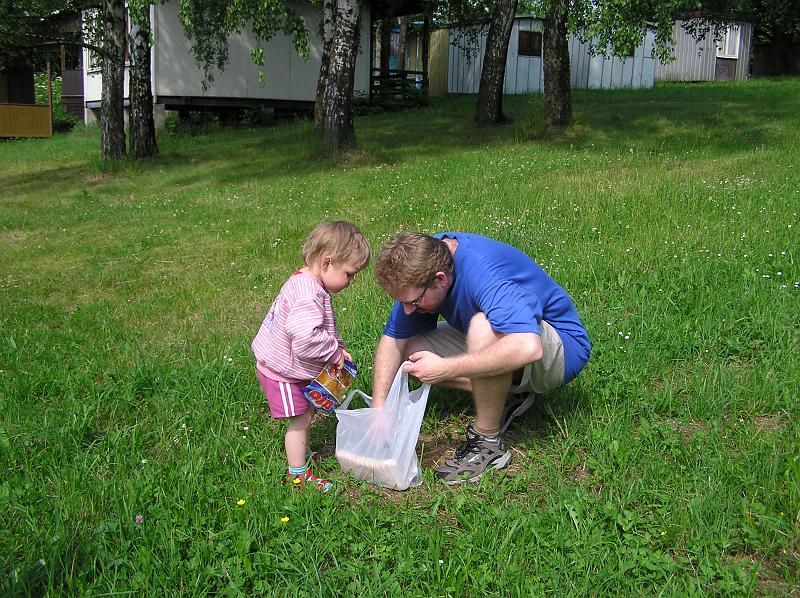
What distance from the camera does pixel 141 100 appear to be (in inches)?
562

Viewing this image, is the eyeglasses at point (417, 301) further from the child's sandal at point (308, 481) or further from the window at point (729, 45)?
the window at point (729, 45)

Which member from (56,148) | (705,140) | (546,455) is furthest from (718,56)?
(546,455)

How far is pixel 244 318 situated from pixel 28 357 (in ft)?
4.67

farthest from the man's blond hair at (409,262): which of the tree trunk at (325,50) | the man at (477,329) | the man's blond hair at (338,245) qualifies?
the tree trunk at (325,50)

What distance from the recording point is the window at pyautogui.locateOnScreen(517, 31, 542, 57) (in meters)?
26.1

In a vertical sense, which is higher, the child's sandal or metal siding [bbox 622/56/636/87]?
metal siding [bbox 622/56/636/87]

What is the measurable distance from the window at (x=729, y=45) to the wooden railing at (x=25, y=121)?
2512 cm

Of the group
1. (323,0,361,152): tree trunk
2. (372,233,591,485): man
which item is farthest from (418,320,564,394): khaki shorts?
(323,0,361,152): tree trunk

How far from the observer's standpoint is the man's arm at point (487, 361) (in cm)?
296

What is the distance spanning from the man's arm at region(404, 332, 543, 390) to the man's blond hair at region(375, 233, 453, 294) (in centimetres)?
31

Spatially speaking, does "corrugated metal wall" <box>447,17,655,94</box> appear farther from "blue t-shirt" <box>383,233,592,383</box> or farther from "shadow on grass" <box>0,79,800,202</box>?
"blue t-shirt" <box>383,233,592,383</box>

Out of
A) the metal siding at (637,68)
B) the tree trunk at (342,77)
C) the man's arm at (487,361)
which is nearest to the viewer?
the man's arm at (487,361)

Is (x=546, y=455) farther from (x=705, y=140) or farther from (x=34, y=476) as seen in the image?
(x=705, y=140)

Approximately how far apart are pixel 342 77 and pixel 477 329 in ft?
31.6
